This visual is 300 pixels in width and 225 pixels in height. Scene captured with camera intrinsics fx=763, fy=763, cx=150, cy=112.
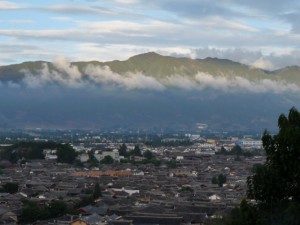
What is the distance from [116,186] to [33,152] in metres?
25.5

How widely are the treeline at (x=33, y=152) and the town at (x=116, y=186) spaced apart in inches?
3.4

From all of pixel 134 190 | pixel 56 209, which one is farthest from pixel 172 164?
pixel 56 209

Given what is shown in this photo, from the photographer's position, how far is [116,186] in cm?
4559

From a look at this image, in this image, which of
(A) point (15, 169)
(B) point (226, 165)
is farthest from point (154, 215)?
(B) point (226, 165)

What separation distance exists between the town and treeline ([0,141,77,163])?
0.09 m

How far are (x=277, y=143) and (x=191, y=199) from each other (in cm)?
2795

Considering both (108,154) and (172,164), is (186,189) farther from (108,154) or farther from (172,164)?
(108,154)

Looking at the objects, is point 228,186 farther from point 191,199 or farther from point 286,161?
point 286,161

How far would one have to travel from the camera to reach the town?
31.6 m

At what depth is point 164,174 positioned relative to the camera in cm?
5538

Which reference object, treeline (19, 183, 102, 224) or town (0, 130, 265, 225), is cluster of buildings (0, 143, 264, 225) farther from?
treeline (19, 183, 102, 224)

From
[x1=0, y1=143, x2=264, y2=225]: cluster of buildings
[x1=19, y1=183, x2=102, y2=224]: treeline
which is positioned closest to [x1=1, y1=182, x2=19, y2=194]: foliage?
[x1=0, y1=143, x2=264, y2=225]: cluster of buildings

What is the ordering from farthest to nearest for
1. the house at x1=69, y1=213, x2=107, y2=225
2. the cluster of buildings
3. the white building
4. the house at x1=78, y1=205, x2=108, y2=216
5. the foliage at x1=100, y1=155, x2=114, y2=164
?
the white building, the foliage at x1=100, y1=155, x2=114, y2=164, the house at x1=78, y1=205, x2=108, y2=216, the cluster of buildings, the house at x1=69, y1=213, x2=107, y2=225

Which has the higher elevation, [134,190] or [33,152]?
[33,152]
